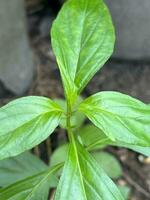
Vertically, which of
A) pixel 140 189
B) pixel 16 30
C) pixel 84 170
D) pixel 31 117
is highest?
pixel 31 117

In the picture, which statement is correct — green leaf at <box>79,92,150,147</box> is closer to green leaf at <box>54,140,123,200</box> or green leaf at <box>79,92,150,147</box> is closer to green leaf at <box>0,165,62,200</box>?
green leaf at <box>54,140,123,200</box>

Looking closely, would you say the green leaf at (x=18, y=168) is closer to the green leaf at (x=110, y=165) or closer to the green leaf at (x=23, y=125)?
the green leaf at (x=23, y=125)

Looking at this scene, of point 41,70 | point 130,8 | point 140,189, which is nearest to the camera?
point 140,189

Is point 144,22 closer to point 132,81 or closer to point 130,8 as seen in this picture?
point 130,8

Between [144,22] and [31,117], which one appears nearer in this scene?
[31,117]

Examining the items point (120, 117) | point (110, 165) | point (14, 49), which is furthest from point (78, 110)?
point (14, 49)

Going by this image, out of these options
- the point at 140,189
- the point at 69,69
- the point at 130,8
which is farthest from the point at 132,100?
the point at 130,8

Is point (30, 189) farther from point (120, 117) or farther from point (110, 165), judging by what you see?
point (110, 165)

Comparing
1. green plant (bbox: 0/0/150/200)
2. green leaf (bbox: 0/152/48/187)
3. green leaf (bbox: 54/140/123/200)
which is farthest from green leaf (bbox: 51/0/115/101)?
green leaf (bbox: 0/152/48/187)
